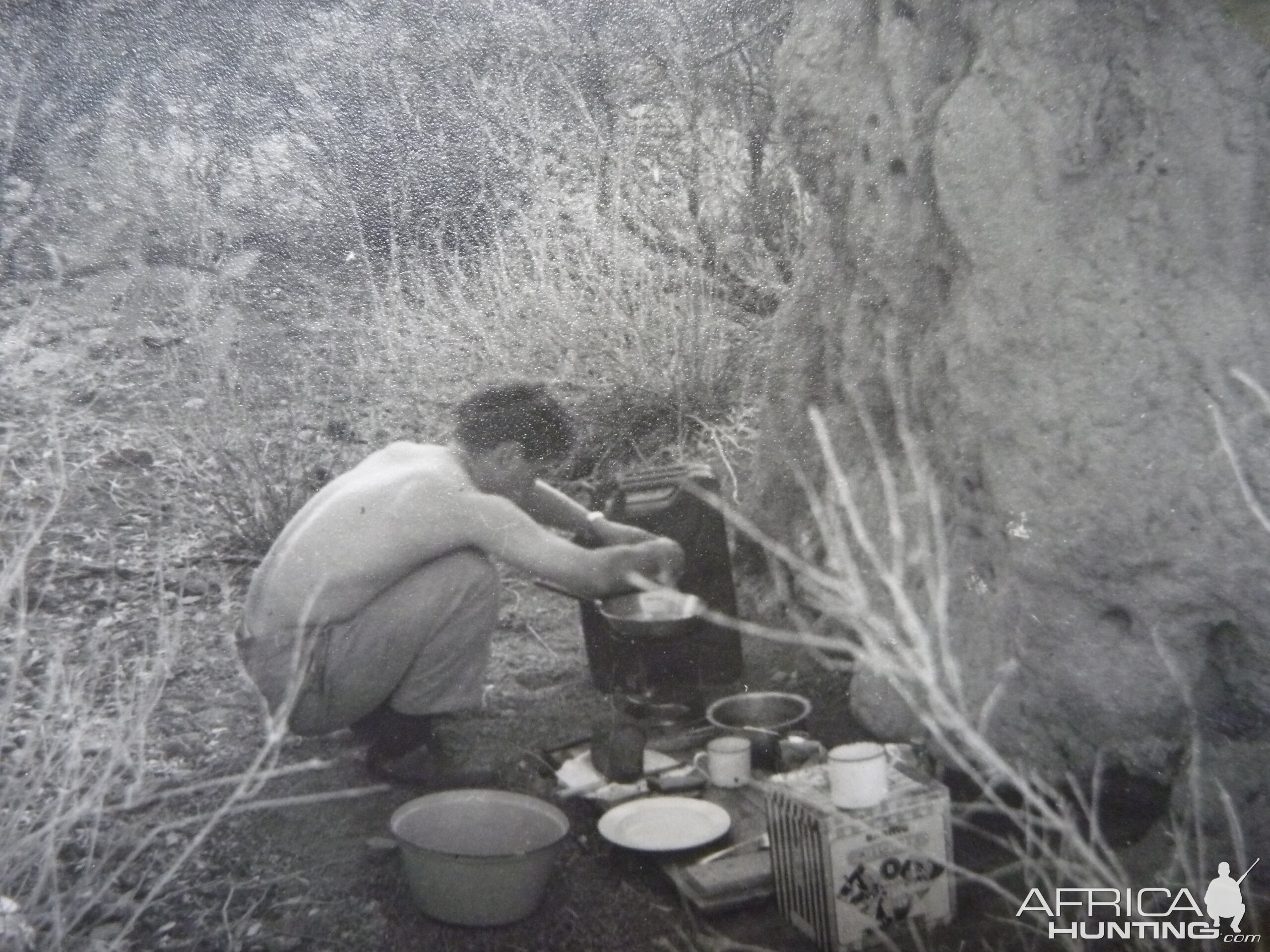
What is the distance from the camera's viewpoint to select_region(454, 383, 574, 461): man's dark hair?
238 cm

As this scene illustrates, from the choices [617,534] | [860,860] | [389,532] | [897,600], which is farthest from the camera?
[897,600]

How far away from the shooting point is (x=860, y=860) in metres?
2.25

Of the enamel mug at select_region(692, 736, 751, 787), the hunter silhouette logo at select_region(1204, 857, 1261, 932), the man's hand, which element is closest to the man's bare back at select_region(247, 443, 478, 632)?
the man's hand

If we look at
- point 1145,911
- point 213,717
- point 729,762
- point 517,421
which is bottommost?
point 1145,911

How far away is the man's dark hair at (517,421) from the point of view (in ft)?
7.82

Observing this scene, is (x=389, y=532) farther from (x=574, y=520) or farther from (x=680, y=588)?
(x=680, y=588)

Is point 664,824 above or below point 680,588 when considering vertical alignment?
below

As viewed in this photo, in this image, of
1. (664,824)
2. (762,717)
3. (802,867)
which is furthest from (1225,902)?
(664,824)

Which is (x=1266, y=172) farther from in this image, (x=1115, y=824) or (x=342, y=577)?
(x=342, y=577)

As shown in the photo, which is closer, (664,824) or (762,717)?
(664,824)

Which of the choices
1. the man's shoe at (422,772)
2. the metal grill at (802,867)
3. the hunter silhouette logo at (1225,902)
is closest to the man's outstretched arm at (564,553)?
the man's shoe at (422,772)

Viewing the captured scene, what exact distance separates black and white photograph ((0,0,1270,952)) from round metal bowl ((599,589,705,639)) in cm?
1

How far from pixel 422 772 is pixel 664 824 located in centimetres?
52

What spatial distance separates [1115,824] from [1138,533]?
0.65 metres
